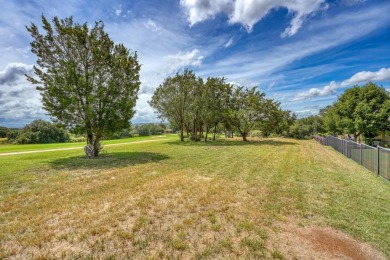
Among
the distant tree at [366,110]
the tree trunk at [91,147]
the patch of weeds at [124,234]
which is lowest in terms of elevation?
the patch of weeds at [124,234]

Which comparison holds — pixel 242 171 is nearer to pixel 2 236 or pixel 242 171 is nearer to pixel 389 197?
pixel 389 197

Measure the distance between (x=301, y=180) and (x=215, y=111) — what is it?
18.6 meters

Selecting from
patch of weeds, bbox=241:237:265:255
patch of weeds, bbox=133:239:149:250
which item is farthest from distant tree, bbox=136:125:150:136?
patch of weeds, bbox=241:237:265:255

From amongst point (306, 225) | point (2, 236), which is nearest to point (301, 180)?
point (306, 225)

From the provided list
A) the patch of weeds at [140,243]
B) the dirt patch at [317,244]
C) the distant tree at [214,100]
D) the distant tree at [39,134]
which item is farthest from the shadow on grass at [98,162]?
the distant tree at [39,134]

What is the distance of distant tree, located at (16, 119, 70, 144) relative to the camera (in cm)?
3731

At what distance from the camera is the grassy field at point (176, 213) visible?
3.26 meters

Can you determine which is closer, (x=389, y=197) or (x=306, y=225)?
(x=306, y=225)

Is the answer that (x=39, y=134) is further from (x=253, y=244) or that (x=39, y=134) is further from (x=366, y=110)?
(x=366, y=110)

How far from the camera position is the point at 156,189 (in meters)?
6.27

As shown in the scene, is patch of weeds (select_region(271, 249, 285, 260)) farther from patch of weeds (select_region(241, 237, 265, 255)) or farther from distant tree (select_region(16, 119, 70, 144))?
distant tree (select_region(16, 119, 70, 144))

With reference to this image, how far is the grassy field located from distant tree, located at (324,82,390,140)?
71.9ft

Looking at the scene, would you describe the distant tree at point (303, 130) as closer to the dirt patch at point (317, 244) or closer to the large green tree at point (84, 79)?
the large green tree at point (84, 79)

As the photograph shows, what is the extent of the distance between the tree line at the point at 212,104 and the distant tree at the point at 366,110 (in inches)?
351
